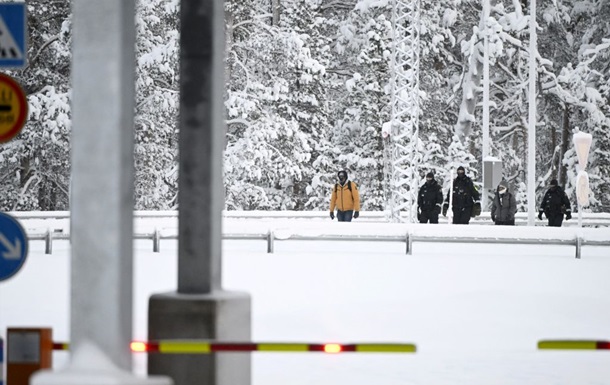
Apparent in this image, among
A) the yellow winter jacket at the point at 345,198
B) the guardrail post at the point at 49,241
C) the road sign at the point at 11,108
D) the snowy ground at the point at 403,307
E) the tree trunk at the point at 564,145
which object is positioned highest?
the tree trunk at the point at 564,145

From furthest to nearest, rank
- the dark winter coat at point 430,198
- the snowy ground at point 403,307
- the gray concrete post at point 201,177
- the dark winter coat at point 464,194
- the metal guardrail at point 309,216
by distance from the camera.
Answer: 1. the metal guardrail at point 309,216
2. the dark winter coat at point 430,198
3. the dark winter coat at point 464,194
4. the snowy ground at point 403,307
5. the gray concrete post at point 201,177

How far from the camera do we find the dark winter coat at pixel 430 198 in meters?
29.2

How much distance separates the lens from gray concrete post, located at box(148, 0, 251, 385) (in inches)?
307

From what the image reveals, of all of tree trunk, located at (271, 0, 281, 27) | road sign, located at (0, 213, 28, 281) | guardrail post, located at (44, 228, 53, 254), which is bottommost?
guardrail post, located at (44, 228, 53, 254)

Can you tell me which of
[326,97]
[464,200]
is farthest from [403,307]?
[326,97]

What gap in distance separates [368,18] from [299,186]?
7087mm

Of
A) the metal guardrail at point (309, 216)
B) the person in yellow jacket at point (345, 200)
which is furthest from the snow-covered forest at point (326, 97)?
the person in yellow jacket at point (345, 200)

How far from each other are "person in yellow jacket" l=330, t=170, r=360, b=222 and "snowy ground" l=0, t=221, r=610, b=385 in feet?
10.9

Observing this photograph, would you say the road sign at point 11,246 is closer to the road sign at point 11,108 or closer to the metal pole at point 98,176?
the road sign at point 11,108

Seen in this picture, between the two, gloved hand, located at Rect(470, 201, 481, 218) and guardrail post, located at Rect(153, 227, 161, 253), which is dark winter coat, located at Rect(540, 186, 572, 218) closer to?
gloved hand, located at Rect(470, 201, 481, 218)

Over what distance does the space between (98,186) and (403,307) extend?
9968mm

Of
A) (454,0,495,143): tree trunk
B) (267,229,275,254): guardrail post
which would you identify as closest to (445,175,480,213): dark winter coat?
(267,229,275,254): guardrail post

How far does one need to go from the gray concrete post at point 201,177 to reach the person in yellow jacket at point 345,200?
70.5ft

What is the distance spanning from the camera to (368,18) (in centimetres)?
4947
